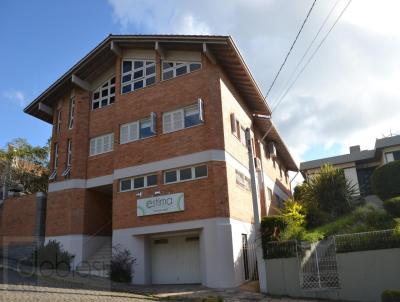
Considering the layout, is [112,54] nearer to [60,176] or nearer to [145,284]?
[60,176]

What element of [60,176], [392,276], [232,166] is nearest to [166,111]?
[232,166]

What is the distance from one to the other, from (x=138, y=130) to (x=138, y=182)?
2523mm

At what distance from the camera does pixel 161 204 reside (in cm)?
1748

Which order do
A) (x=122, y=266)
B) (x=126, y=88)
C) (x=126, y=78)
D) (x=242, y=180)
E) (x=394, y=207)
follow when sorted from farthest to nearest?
1. (x=126, y=78)
2. (x=126, y=88)
3. (x=242, y=180)
4. (x=122, y=266)
5. (x=394, y=207)

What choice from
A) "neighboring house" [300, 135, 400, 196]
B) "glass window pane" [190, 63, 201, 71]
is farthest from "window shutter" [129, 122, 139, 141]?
"neighboring house" [300, 135, 400, 196]

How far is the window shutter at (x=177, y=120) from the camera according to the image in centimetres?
1831

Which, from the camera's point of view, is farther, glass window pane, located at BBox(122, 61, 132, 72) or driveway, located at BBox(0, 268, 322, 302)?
glass window pane, located at BBox(122, 61, 132, 72)

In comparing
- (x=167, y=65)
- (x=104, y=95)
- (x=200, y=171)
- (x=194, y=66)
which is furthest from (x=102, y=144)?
(x=200, y=171)

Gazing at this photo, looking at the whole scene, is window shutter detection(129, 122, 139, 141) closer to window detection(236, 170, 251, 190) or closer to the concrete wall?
window detection(236, 170, 251, 190)

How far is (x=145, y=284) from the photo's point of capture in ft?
56.9

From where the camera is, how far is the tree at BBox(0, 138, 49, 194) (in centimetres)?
2956

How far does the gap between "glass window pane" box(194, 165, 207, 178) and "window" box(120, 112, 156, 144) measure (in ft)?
9.42

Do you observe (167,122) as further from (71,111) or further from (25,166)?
(25,166)

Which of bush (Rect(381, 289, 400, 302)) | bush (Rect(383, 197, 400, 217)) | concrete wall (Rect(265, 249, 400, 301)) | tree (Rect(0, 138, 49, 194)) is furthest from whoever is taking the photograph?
tree (Rect(0, 138, 49, 194))
